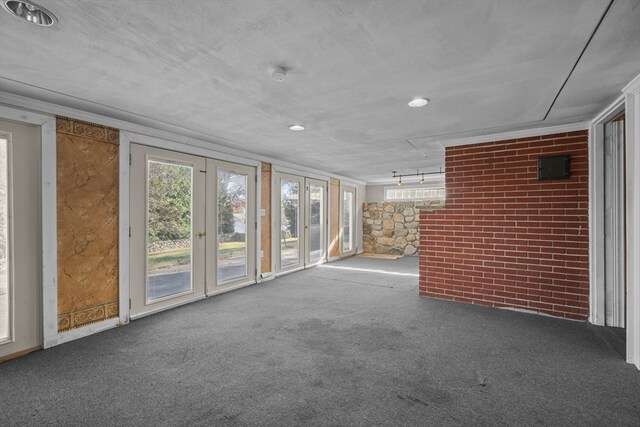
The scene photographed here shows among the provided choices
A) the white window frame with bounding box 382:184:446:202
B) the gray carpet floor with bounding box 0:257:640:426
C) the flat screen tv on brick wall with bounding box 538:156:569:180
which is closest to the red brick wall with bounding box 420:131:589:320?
the flat screen tv on brick wall with bounding box 538:156:569:180

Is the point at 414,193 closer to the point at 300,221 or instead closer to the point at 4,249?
the point at 300,221

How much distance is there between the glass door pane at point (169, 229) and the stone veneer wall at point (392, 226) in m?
5.88

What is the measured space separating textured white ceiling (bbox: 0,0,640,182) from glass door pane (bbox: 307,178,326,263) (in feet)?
11.5

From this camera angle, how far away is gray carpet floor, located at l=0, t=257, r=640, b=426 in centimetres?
181

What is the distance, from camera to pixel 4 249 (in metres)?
2.51

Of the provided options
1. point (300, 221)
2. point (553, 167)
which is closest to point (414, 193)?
point (300, 221)

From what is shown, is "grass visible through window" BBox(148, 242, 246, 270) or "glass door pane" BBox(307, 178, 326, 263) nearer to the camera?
"grass visible through window" BBox(148, 242, 246, 270)

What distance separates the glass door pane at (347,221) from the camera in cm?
812

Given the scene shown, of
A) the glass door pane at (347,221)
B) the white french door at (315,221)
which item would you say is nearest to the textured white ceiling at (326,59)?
the white french door at (315,221)

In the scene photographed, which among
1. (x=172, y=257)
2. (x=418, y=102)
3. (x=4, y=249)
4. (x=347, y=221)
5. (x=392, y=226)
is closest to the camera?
(x=4, y=249)

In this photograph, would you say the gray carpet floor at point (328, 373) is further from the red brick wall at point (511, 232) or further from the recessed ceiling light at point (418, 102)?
the recessed ceiling light at point (418, 102)

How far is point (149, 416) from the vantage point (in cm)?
179

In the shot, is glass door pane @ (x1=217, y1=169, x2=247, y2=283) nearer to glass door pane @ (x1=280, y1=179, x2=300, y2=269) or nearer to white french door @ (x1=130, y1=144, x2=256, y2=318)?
white french door @ (x1=130, y1=144, x2=256, y2=318)

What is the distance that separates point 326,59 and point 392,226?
7.15m
